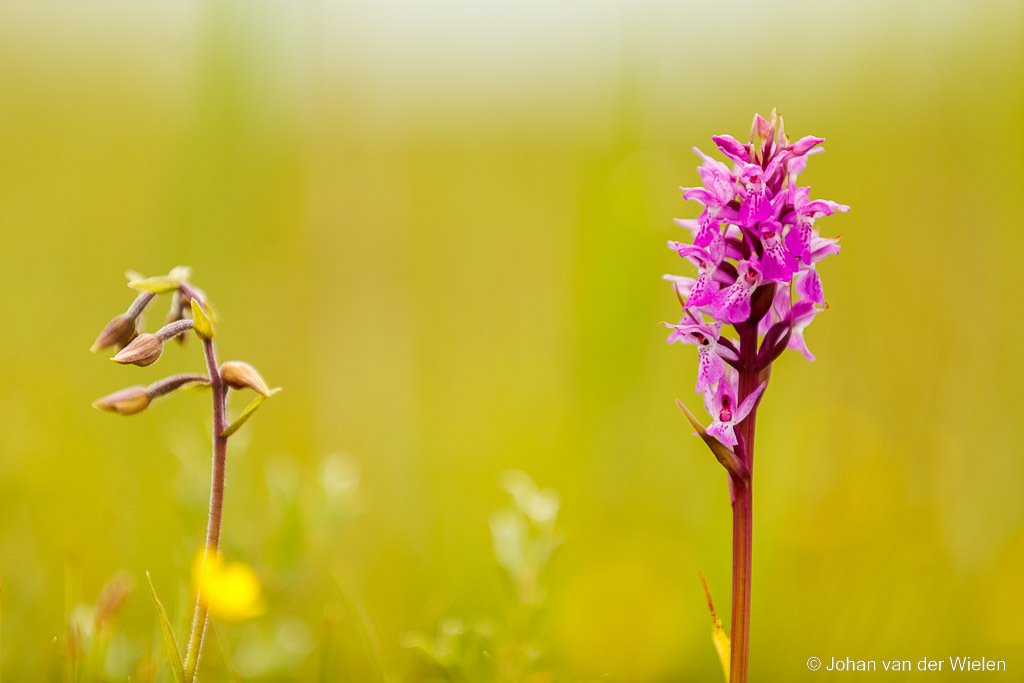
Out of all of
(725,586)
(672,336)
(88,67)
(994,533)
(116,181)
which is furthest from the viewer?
(88,67)

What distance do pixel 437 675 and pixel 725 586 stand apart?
931 millimetres

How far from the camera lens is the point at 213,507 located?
3.64ft

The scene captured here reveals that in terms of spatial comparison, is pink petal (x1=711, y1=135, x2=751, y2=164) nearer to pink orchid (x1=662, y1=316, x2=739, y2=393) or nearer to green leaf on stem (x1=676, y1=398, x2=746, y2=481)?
pink orchid (x1=662, y1=316, x2=739, y2=393)

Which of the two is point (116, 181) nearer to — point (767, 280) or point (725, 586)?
point (725, 586)

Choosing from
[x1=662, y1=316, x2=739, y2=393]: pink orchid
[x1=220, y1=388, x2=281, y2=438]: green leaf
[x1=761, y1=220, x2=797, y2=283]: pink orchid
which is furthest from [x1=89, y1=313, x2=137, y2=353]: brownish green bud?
[x1=761, y1=220, x2=797, y2=283]: pink orchid

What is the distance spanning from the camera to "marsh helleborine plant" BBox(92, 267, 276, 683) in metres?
1.07

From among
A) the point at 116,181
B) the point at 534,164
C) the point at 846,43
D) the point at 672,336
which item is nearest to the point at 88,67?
the point at 116,181

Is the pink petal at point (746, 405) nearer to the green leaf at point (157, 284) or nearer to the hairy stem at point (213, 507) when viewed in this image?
the hairy stem at point (213, 507)

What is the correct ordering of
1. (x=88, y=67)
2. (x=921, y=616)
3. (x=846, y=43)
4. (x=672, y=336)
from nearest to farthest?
(x=672, y=336) < (x=921, y=616) < (x=846, y=43) < (x=88, y=67)

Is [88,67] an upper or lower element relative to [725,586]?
upper

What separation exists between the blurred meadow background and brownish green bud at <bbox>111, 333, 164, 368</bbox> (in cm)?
44

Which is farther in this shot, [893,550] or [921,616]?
[893,550]

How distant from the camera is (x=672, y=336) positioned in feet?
3.96

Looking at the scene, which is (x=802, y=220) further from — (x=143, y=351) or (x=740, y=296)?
(x=143, y=351)
